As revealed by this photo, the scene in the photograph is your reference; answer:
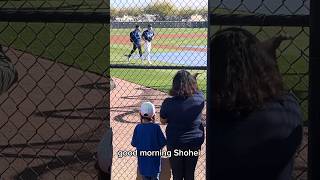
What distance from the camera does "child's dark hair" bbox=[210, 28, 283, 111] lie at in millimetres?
1523

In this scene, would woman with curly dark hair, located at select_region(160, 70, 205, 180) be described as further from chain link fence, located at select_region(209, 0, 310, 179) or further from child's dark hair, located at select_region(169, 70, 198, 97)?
chain link fence, located at select_region(209, 0, 310, 179)

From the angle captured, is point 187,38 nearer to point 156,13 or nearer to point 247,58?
point 156,13

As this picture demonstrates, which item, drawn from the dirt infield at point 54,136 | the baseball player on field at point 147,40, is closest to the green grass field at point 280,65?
the baseball player on field at point 147,40

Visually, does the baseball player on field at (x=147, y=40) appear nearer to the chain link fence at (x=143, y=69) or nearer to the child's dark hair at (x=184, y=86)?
the chain link fence at (x=143, y=69)

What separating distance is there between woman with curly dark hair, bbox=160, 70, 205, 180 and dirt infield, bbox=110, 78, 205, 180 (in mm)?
784

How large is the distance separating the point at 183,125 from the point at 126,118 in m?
4.20

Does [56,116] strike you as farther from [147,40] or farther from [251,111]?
[147,40]

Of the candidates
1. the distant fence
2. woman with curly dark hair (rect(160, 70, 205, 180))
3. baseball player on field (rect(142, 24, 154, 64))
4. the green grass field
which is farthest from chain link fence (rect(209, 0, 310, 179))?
the distant fence

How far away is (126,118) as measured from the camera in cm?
745

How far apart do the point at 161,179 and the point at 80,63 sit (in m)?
4.74

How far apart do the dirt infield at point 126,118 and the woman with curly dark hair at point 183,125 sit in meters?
0.78

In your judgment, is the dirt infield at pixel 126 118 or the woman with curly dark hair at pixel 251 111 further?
the dirt infield at pixel 126 118

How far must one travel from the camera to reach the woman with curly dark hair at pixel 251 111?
5.02 feet

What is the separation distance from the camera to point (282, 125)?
61.3 inches
